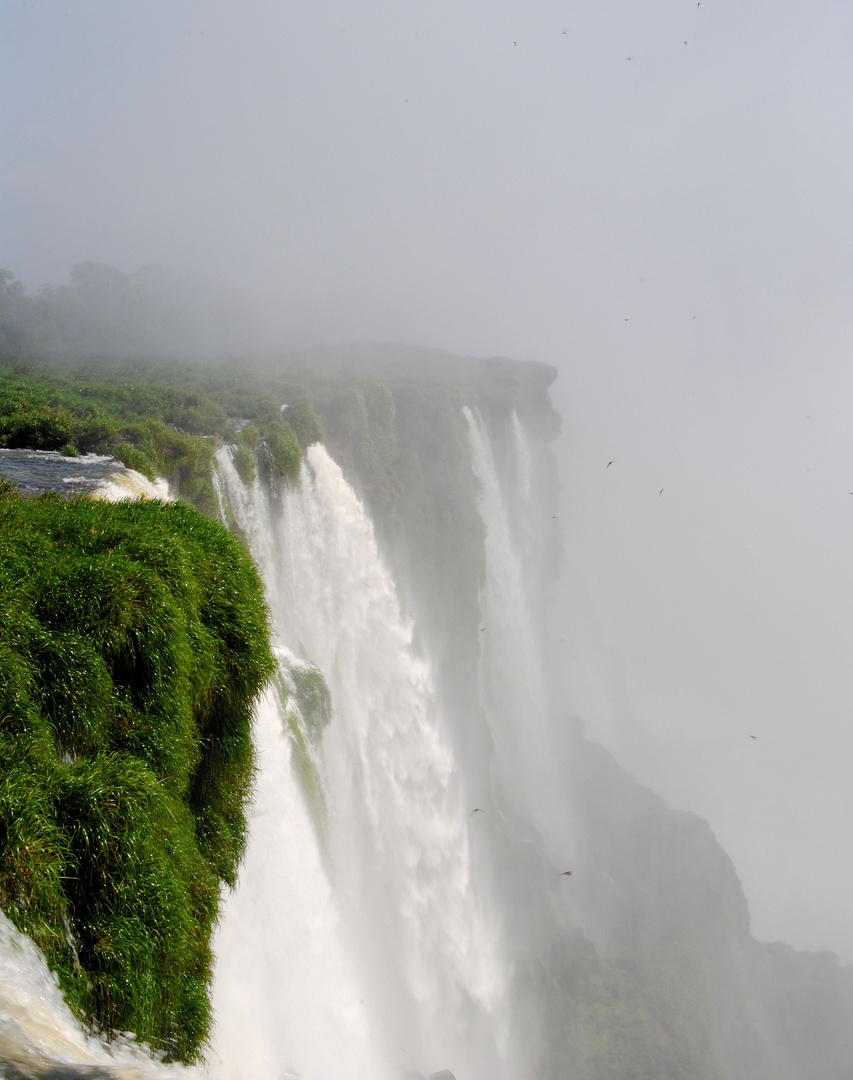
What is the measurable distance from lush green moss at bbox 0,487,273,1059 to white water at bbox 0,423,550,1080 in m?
3.17

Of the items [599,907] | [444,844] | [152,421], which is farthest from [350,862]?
[599,907]

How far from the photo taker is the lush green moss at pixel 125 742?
3846 mm

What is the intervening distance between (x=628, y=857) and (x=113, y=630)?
1580 inches

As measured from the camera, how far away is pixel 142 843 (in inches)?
169

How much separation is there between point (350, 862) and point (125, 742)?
54.0ft

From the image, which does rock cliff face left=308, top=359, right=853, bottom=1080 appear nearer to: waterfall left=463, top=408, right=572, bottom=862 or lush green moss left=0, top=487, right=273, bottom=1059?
waterfall left=463, top=408, right=572, bottom=862

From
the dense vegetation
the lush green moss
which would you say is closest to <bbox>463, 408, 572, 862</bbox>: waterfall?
the dense vegetation

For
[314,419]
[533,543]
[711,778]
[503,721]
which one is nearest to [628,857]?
[503,721]

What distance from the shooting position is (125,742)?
200 inches

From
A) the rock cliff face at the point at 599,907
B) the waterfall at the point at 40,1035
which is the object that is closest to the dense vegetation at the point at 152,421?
the rock cliff face at the point at 599,907

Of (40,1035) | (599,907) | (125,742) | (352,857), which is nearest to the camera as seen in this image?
(40,1035)

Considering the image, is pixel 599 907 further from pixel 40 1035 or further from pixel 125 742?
pixel 40 1035

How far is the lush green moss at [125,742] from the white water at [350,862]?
3.17 m

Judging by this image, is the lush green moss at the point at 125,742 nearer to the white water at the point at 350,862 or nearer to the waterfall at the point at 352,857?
the white water at the point at 350,862
